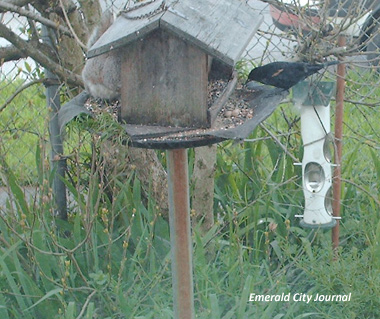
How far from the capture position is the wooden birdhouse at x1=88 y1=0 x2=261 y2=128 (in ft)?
6.01

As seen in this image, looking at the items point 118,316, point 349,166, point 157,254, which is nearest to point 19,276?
point 118,316

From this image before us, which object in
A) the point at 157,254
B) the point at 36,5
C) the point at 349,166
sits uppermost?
the point at 36,5

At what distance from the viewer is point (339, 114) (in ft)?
10.3

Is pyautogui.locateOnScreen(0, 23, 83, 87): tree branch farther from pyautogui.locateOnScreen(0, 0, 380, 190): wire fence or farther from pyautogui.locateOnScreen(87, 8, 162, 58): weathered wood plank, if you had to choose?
pyautogui.locateOnScreen(87, 8, 162, 58): weathered wood plank

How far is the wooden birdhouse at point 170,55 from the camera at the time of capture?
1831 mm

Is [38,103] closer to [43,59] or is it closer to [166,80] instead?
[43,59]

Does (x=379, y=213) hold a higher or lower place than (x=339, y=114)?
lower

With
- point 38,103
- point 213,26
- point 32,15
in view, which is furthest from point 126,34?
point 38,103

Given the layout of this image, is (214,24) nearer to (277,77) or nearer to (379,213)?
(277,77)

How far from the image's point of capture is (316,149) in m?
3.02

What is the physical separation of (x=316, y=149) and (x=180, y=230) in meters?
1.19

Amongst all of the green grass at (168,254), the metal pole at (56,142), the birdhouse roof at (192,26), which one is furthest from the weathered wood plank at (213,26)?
the metal pole at (56,142)

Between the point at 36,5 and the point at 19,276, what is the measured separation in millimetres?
1376

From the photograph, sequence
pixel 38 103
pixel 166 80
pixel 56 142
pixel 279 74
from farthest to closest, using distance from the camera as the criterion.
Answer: pixel 38 103, pixel 56 142, pixel 279 74, pixel 166 80
